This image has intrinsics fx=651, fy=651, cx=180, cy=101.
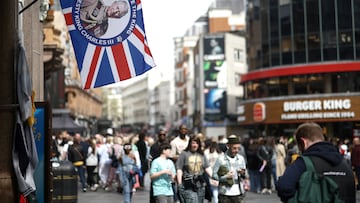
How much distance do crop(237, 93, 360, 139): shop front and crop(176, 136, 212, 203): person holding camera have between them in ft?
96.8

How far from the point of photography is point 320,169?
538 centimetres

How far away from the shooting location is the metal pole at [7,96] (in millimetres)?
6324

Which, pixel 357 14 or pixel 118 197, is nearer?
pixel 118 197

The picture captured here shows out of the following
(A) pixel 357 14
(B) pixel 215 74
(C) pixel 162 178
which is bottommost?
(C) pixel 162 178

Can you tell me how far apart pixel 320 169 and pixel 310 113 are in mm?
39632

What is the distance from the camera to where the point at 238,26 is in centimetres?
8506

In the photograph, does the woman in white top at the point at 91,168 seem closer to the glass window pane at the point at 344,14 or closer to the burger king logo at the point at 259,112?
the burger king logo at the point at 259,112

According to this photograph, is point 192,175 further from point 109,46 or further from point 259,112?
point 259,112

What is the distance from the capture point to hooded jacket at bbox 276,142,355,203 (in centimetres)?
539

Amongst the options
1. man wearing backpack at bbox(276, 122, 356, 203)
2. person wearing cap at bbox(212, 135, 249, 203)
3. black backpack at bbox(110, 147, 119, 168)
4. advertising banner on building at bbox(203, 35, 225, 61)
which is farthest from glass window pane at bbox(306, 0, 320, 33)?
man wearing backpack at bbox(276, 122, 356, 203)

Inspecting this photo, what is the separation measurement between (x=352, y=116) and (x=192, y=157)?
32.6 m

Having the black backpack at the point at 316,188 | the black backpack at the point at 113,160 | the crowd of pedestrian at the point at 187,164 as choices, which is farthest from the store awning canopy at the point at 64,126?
the black backpack at the point at 316,188

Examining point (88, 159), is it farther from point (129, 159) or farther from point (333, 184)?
point (333, 184)

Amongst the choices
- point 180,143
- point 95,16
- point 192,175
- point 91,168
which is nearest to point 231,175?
point 192,175
